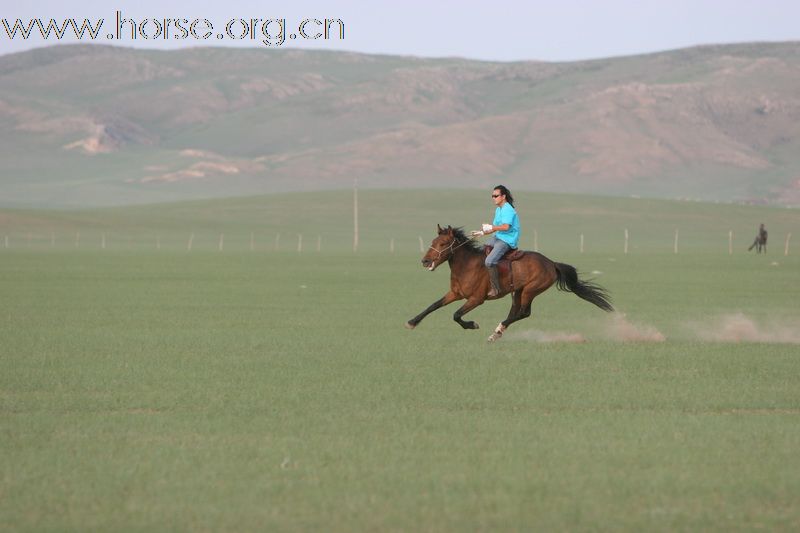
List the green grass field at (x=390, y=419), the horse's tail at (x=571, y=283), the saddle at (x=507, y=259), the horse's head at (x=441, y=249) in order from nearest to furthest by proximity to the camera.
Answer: the green grass field at (x=390, y=419) < the horse's head at (x=441, y=249) < the saddle at (x=507, y=259) < the horse's tail at (x=571, y=283)

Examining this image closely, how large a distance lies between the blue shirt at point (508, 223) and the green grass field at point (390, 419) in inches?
51.6

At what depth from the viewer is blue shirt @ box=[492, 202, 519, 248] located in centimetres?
1748

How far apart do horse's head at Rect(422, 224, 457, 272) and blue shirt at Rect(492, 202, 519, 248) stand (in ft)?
1.90

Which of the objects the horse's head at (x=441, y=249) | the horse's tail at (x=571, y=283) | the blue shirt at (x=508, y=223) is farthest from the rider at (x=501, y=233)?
the horse's tail at (x=571, y=283)

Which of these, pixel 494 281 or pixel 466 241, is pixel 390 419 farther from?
pixel 466 241

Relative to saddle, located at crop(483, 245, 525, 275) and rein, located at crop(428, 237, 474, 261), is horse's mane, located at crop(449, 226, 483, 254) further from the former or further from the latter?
saddle, located at crop(483, 245, 525, 275)

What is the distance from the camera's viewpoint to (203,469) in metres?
9.45

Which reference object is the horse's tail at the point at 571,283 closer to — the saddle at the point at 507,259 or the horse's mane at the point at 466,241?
the saddle at the point at 507,259

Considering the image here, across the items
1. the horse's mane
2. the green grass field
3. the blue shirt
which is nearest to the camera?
the green grass field

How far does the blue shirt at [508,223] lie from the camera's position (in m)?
17.5

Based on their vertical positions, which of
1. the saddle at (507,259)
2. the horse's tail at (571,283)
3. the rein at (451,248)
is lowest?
the horse's tail at (571,283)

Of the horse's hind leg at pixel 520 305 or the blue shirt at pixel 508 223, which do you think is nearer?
the blue shirt at pixel 508 223

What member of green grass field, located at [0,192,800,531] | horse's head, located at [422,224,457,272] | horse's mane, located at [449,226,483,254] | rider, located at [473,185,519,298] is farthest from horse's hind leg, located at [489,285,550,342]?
horse's head, located at [422,224,457,272]

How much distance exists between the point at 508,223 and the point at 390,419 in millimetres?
6318
